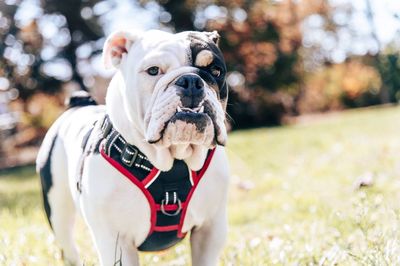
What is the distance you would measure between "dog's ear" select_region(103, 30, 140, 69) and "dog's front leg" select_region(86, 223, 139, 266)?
2.39ft

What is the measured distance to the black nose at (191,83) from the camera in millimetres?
2057

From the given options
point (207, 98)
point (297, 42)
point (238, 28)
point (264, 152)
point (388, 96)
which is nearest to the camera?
point (207, 98)

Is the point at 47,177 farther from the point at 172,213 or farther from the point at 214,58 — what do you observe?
the point at 214,58

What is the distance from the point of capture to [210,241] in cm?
242

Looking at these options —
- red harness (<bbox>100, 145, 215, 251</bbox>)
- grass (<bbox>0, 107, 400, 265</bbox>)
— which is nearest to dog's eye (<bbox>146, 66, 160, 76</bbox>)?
red harness (<bbox>100, 145, 215, 251</bbox>)

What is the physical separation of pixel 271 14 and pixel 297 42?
7.10 ft

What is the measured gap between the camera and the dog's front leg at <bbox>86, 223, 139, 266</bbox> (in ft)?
7.37

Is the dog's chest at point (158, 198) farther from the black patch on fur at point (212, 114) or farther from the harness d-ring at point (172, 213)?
the black patch on fur at point (212, 114)

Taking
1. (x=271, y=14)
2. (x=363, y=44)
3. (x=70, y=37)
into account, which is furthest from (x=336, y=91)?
(x=70, y=37)

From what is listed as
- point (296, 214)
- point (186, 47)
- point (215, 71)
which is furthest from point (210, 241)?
point (296, 214)

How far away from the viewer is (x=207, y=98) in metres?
2.09

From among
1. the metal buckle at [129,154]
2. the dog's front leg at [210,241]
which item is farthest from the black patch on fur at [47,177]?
the dog's front leg at [210,241]

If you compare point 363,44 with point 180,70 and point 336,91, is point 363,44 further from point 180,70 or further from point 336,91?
point 180,70

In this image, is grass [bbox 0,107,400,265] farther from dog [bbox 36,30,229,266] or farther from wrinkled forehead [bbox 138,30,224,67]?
wrinkled forehead [bbox 138,30,224,67]
